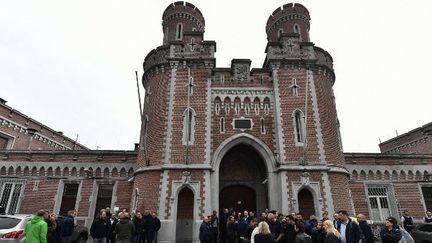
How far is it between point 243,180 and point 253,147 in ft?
8.72

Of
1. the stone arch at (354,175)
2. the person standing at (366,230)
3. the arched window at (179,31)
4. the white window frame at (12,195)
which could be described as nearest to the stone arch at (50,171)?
the white window frame at (12,195)

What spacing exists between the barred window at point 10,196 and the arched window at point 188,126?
44.1 feet

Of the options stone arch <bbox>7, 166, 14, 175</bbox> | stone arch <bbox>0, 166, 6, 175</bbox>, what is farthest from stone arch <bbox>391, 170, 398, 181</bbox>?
stone arch <bbox>0, 166, 6, 175</bbox>

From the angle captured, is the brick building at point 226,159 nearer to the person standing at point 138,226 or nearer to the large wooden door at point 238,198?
the large wooden door at point 238,198

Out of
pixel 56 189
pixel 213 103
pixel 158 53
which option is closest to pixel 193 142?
pixel 213 103

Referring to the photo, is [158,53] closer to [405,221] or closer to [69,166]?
[69,166]

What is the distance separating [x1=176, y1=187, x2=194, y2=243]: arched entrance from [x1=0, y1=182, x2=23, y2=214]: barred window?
41.4 ft

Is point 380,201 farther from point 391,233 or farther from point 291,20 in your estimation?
point 291,20

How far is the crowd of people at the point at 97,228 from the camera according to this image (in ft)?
25.5

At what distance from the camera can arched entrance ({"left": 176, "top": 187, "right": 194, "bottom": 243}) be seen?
16188 mm

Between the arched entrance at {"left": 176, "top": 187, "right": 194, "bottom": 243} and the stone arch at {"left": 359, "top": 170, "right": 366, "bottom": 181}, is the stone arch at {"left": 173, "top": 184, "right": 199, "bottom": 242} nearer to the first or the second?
the arched entrance at {"left": 176, "top": 187, "right": 194, "bottom": 243}

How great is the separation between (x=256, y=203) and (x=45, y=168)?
52.6 feet

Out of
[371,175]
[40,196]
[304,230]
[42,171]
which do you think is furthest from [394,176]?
[42,171]

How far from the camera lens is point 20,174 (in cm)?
2091
